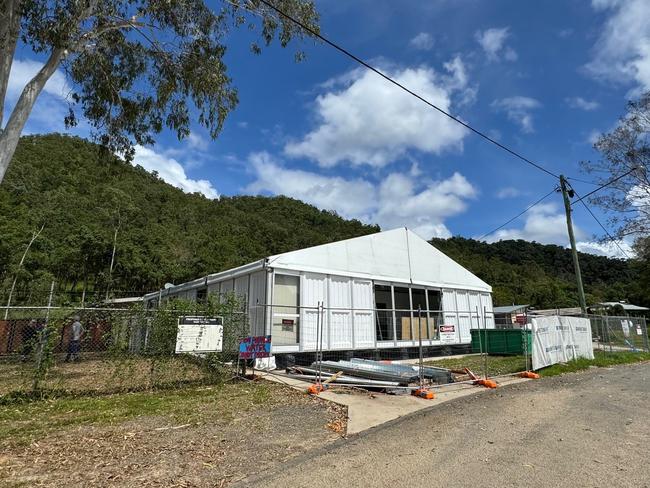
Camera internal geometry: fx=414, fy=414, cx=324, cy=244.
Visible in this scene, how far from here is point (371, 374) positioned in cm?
975

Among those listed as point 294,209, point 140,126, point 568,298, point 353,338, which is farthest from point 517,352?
point 568,298

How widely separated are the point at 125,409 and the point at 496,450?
5.91 metres

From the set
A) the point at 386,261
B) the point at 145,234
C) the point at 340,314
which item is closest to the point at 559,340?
the point at 386,261

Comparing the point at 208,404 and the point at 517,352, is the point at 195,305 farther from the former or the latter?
the point at 517,352

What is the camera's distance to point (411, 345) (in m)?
16.6

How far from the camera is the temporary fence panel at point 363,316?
49.0ft

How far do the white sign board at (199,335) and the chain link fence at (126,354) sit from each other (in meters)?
0.16

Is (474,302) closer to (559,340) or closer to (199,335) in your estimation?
(559,340)

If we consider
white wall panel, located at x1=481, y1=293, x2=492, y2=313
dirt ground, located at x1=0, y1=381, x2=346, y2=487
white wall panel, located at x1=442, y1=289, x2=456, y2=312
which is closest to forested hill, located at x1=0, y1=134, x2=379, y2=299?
white wall panel, located at x1=442, y1=289, x2=456, y2=312

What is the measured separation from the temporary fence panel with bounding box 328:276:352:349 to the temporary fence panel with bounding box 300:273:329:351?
0.32 m

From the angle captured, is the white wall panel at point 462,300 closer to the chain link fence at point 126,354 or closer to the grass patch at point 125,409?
the chain link fence at point 126,354

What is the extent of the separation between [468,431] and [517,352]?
12.8 m

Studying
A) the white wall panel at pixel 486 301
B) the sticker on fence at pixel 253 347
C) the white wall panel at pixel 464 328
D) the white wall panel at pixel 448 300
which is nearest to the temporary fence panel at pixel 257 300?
the sticker on fence at pixel 253 347

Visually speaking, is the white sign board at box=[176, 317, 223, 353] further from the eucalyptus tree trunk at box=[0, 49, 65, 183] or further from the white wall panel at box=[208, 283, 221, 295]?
the white wall panel at box=[208, 283, 221, 295]
